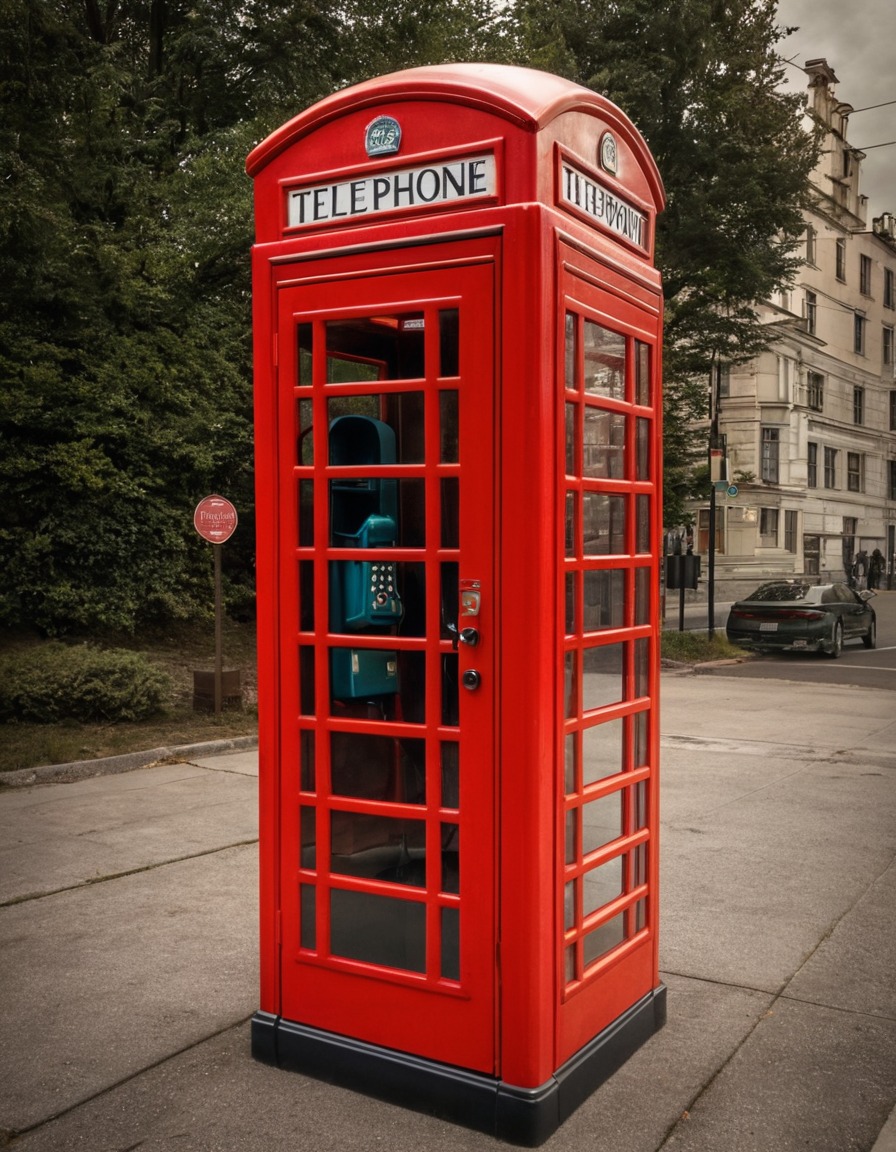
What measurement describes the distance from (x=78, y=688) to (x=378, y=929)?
323 inches

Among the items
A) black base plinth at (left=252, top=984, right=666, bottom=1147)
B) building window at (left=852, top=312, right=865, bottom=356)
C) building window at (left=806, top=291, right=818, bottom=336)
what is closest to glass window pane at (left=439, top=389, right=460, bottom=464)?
black base plinth at (left=252, top=984, right=666, bottom=1147)

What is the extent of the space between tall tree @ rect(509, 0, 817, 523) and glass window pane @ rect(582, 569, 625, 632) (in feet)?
61.4

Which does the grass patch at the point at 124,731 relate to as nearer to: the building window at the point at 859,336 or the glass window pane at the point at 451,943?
the glass window pane at the point at 451,943

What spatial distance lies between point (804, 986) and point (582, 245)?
3175mm

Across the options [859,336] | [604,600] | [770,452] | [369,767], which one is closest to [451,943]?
[369,767]

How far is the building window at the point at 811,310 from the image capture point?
47.0 meters

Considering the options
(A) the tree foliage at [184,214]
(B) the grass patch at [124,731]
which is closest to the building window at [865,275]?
(A) the tree foliage at [184,214]

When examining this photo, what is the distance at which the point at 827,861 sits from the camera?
21.0ft

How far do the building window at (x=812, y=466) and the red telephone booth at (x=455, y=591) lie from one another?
4591 cm

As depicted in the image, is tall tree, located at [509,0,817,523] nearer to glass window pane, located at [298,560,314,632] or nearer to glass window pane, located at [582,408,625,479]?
glass window pane, located at [582,408,625,479]

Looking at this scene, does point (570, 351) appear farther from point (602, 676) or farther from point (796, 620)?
point (796, 620)

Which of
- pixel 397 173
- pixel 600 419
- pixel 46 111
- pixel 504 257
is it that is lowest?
pixel 600 419

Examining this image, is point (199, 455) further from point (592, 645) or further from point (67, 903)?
point (592, 645)

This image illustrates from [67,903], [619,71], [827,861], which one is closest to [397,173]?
[67,903]
